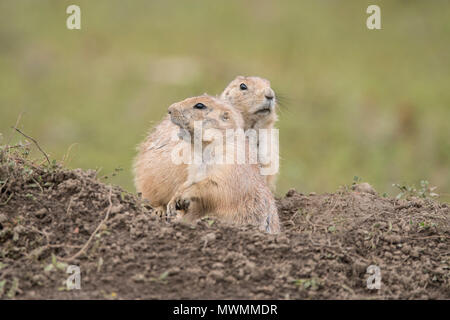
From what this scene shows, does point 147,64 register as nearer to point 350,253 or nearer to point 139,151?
point 139,151

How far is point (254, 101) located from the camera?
24.7ft

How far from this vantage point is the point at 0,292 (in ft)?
14.1

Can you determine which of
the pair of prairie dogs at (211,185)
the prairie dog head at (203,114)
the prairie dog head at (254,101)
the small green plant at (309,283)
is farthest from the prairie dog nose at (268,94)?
the small green plant at (309,283)

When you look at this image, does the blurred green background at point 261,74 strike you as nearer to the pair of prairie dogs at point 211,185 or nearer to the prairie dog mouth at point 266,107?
the prairie dog mouth at point 266,107

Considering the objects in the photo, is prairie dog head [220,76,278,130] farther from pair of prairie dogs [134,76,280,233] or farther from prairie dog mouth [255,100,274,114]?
pair of prairie dogs [134,76,280,233]

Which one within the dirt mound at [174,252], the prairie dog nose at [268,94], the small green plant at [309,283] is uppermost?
the prairie dog nose at [268,94]

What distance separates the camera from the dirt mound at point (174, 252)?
448 centimetres

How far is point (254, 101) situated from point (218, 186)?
2033 mm

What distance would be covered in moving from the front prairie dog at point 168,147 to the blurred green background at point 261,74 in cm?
411

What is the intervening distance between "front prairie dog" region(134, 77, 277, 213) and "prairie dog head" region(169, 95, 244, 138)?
0.56 m

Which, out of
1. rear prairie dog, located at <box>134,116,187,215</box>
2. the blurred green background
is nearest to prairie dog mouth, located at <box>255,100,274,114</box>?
rear prairie dog, located at <box>134,116,187,215</box>
